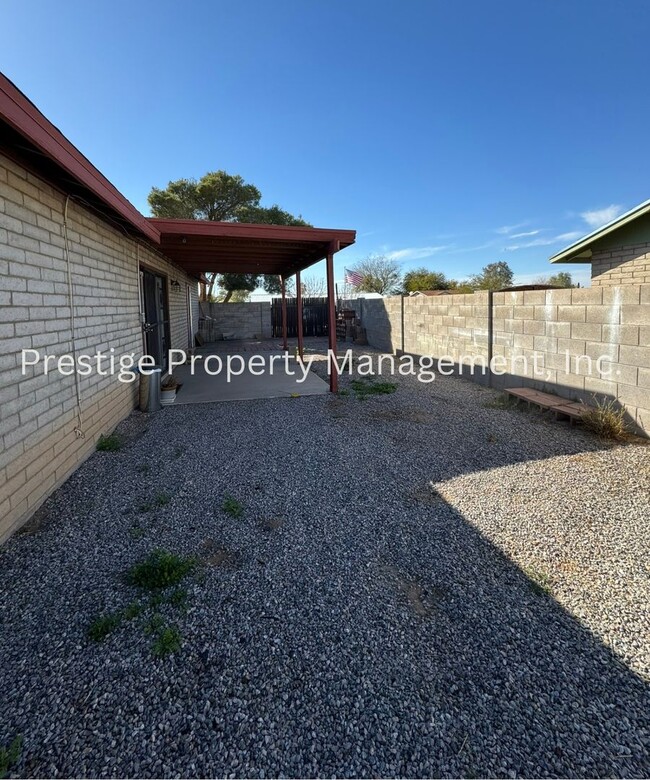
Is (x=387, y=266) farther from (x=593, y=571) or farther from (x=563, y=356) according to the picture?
(x=593, y=571)

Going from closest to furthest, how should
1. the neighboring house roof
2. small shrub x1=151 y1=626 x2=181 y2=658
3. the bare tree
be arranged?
small shrub x1=151 y1=626 x2=181 y2=658 → the neighboring house roof → the bare tree

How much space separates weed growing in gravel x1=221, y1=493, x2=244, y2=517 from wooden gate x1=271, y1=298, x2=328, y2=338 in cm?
1538

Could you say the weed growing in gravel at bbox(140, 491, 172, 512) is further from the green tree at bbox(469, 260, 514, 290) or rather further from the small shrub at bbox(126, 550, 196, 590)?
the green tree at bbox(469, 260, 514, 290)

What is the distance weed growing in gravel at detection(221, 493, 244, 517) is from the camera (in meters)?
3.00

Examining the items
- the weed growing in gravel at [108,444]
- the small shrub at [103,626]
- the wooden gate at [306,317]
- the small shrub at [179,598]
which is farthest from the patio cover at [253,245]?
the wooden gate at [306,317]

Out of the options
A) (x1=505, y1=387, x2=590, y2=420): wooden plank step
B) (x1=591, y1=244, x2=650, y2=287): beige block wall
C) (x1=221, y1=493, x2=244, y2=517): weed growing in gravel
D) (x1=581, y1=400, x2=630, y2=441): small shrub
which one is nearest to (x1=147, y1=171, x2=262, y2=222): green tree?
(x1=591, y1=244, x2=650, y2=287): beige block wall

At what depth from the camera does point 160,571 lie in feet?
7.44

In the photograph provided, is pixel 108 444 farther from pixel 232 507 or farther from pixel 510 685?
pixel 510 685

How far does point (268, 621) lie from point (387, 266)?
31404 millimetres

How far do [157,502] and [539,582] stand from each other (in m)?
2.69

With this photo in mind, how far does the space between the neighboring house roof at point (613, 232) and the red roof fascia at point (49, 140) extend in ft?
28.2

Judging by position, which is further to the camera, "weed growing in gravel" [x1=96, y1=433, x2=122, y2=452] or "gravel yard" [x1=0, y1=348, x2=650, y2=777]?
"weed growing in gravel" [x1=96, y1=433, x2=122, y2=452]

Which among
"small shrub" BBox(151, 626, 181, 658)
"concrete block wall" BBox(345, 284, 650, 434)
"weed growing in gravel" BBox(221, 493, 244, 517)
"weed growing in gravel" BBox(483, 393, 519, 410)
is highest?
"concrete block wall" BBox(345, 284, 650, 434)

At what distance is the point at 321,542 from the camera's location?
262cm
